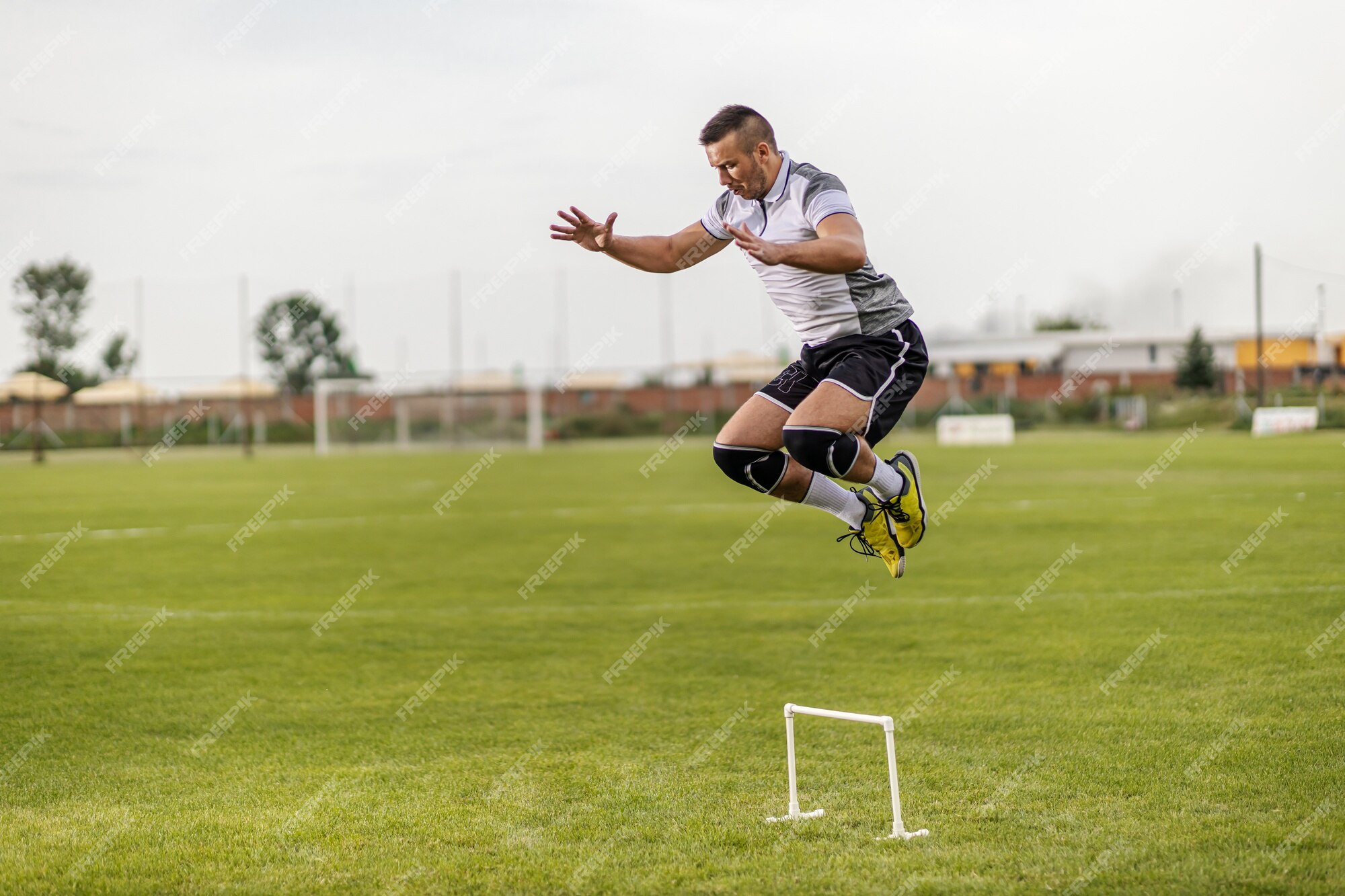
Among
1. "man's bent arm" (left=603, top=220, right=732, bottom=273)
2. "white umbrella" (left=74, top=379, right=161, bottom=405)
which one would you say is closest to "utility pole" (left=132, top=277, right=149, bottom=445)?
"white umbrella" (left=74, top=379, right=161, bottom=405)

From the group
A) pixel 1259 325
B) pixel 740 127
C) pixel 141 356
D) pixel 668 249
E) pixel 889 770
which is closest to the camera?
pixel 889 770

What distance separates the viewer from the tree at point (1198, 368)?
220 feet

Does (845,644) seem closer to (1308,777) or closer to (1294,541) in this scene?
(1308,777)

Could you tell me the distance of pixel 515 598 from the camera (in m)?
13.5

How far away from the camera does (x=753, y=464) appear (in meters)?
7.22

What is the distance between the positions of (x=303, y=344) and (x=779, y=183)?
7108cm

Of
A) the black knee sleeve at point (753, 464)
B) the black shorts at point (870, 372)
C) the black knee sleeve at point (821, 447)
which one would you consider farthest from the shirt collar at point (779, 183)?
the black knee sleeve at point (753, 464)

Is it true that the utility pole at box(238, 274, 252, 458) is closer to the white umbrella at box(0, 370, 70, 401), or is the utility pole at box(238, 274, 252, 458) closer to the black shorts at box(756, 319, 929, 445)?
the white umbrella at box(0, 370, 70, 401)

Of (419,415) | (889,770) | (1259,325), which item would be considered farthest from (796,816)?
(419,415)

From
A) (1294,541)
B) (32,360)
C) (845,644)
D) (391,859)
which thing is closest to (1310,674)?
(845,644)

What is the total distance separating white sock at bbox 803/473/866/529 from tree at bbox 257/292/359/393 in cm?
6706

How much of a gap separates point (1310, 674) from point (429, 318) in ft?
191

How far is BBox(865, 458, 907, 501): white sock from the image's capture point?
7.13 metres

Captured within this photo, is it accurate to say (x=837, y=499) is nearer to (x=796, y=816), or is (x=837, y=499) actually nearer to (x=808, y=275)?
(x=808, y=275)
